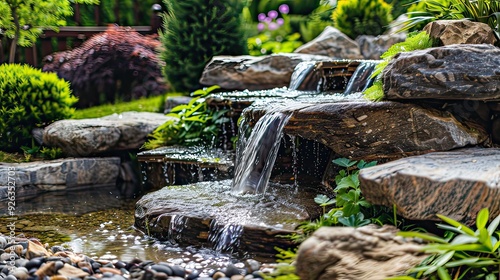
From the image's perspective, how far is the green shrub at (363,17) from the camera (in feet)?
30.0

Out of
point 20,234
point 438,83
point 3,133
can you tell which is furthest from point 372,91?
point 3,133

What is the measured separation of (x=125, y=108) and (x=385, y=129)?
211 inches

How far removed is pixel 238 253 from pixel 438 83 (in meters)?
1.72

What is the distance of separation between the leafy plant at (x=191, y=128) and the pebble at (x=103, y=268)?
2.78 metres

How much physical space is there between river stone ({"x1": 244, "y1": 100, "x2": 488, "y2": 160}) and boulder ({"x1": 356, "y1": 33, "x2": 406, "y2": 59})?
4006 millimetres

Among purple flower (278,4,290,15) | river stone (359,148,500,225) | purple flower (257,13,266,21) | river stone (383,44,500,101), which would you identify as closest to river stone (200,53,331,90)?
Answer: river stone (383,44,500,101)

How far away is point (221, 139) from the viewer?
6.75m

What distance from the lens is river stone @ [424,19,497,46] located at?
15.4 ft

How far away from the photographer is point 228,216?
4430 mm

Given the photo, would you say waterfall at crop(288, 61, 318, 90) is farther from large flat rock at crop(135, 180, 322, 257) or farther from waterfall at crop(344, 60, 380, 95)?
large flat rock at crop(135, 180, 322, 257)

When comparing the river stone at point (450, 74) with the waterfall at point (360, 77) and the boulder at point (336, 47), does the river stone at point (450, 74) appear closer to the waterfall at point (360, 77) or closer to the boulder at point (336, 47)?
the waterfall at point (360, 77)

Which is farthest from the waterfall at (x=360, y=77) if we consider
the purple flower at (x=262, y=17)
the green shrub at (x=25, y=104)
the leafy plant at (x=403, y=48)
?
the purple flower at (x=262, y=17)

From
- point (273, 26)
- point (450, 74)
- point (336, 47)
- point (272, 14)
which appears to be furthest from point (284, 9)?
point (450, 74)

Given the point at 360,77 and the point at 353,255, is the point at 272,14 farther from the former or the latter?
the point at 353,255
